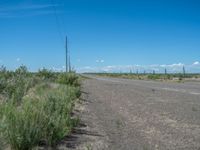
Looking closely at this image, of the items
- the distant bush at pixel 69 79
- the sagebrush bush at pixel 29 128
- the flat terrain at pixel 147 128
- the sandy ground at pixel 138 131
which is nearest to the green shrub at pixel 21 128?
the sagebrush bush at pixel 29 128

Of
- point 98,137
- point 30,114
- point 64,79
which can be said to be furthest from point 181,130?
point 64,79

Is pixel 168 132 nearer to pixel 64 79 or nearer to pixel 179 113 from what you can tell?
pixel 179 113

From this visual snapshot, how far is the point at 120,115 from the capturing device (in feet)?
50.5

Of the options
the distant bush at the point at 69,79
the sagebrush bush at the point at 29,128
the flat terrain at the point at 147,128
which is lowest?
the flat terrain at the point at 147,128

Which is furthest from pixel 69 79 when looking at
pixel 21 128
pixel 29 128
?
pixel 21 128

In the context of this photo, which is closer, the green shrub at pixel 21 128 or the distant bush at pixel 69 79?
the green shrub at pixel 21 128

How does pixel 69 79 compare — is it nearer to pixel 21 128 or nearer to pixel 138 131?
pixel 138 131

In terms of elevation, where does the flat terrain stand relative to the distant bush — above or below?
below

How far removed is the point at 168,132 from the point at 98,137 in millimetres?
2587

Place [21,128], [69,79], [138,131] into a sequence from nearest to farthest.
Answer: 1. [21,128]
2. [138,131]
3. [69,79]

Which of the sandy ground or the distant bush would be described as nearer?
the sandy ground

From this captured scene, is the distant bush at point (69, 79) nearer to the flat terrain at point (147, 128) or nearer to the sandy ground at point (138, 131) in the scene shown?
the flat terrain at point (147, 128)

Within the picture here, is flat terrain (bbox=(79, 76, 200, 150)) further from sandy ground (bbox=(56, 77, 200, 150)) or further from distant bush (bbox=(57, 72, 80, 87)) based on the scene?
distant bush (bbox=(57, 72, 80, 87))

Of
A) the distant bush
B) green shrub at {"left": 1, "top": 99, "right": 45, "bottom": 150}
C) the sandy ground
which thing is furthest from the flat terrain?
the distant bush
